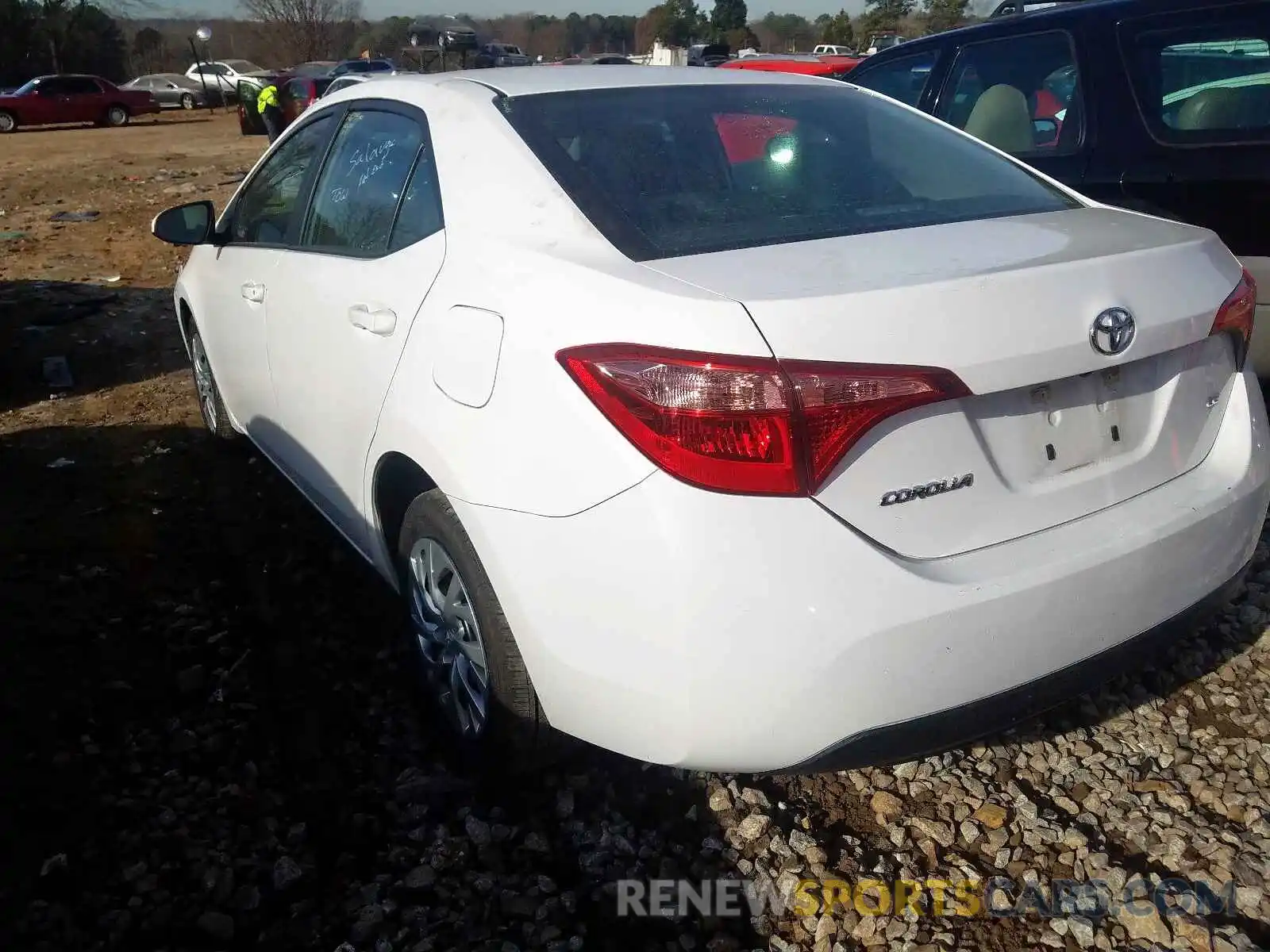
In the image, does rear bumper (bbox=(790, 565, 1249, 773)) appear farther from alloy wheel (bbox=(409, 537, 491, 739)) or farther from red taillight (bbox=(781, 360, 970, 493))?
alloy wheel (bbox=(409, 537, 491, 739))

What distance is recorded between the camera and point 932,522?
5.91 feet

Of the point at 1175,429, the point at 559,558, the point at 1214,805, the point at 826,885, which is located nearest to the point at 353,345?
the point at 559,558

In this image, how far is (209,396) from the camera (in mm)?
4570

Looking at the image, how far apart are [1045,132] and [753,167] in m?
2.35

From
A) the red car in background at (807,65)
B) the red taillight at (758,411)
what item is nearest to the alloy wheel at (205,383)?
the red taillight at (758,411)

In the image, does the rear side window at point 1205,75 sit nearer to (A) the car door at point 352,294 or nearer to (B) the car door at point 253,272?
(A) the car door at point 352,294

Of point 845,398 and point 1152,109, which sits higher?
point 1152,109

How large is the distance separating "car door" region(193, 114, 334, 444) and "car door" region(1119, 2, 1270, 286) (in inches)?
113

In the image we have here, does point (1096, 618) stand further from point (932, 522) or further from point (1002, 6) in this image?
point (1002, 6)

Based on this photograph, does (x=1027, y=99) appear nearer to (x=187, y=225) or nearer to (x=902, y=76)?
(x=902, y=76)

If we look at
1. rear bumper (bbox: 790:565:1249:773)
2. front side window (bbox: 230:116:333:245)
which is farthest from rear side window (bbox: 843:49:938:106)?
rear bumper (bbox: 790:565:1249:773)

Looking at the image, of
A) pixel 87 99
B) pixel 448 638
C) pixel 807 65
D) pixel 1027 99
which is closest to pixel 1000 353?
pixel 448 638

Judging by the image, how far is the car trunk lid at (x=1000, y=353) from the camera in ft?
5.64

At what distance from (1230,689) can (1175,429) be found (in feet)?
3.30
